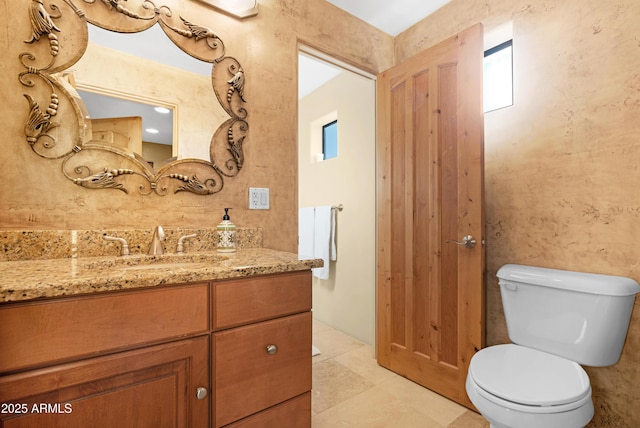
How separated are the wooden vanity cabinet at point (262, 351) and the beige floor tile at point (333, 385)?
0.68 meters

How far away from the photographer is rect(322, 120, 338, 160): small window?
3.19m

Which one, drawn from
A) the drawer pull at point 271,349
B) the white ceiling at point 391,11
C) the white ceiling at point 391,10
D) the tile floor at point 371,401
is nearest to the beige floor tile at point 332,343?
the tile floor at point 371,401

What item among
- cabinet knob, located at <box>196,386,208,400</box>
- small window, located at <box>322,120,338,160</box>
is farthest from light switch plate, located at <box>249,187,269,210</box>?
small window, located at <box>322,120,338,160</box>

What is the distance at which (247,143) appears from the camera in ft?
5.34

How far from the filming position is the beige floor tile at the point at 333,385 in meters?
1.71

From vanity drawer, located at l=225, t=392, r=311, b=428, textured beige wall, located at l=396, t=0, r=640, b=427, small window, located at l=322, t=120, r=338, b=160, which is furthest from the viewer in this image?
small window, located at l=322, t=120, r=338, b=160

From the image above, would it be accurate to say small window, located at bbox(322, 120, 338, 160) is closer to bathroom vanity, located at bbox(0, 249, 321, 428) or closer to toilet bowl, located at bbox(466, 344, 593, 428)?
bathroom vanity, located at bbox(0, 249, 321, 428)

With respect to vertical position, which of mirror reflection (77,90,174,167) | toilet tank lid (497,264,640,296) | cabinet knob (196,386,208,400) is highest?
mirror reflection (77,90,174,167)

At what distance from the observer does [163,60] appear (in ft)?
4.59

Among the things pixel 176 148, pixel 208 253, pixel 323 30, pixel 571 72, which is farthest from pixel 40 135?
pixel 571 72

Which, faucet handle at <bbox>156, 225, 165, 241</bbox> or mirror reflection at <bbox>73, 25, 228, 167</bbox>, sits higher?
mirror reflection at <bbox>73, 25, 228, 167</bbox>

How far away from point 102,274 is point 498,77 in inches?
86.9

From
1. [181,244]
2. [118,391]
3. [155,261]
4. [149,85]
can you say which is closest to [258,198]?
[181,244]

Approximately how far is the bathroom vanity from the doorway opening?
55.7 inches
